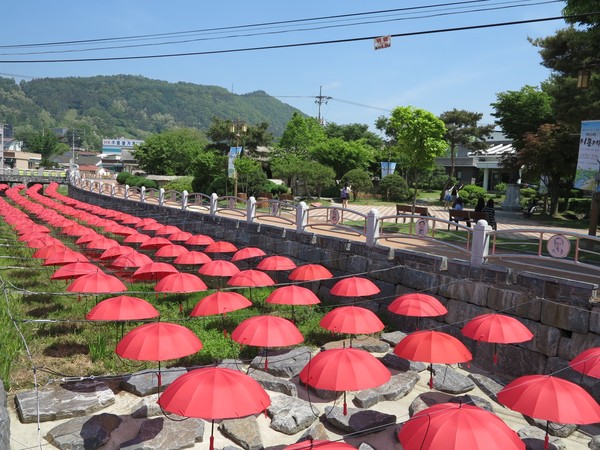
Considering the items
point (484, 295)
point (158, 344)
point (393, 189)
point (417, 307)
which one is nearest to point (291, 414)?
point (158, 344)

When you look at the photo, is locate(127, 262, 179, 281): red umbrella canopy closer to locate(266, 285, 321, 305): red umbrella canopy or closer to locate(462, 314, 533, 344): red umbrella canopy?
locate(266, 285, 321, 305): red umbrella canopy

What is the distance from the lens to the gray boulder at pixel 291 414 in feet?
27.6

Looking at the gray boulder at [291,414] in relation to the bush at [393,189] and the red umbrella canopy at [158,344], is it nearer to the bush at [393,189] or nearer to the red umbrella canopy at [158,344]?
the red umbrella canopy at [158,344]

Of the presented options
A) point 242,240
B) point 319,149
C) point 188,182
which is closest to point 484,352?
point 242,240

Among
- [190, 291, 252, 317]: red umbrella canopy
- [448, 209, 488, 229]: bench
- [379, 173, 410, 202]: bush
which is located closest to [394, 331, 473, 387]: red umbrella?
[190, 291, 252, 317]: red umbrella canopy

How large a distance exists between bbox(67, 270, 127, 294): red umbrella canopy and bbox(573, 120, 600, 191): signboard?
12.1 metres

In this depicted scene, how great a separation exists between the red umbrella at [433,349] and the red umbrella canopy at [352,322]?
42.9 inches

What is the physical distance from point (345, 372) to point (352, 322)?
107 inches

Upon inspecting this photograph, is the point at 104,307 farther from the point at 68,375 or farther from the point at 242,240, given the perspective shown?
the point at 242,240

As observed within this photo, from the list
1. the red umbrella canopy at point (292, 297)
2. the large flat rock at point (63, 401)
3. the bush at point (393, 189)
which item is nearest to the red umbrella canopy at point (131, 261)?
the red umbrella canopy at point (292, 297)

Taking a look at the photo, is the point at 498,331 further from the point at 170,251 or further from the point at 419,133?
the point at 419,133

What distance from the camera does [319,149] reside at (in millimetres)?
44844

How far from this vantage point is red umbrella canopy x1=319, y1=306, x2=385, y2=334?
1009cm

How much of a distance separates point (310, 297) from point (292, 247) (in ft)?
20.5
